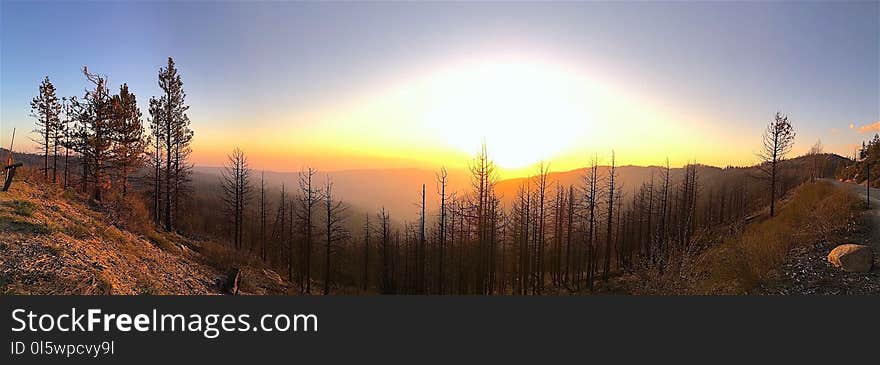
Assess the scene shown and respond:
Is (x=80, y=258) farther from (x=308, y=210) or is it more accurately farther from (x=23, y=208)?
(x=308, y=210)

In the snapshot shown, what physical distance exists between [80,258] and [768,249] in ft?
75.2

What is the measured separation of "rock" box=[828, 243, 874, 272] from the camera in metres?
12.1

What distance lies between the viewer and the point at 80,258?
8.99 m

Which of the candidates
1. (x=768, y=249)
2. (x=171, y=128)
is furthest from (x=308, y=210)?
(x=768, y=249)

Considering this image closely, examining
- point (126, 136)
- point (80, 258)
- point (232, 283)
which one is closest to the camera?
point (80, 258)

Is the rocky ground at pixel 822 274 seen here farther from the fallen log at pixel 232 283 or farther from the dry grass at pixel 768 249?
the fallen log at pixel 232 283

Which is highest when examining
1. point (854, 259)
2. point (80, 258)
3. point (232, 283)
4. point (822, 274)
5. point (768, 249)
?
point (80, 258)

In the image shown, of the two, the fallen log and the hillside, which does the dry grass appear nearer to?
the fallen log

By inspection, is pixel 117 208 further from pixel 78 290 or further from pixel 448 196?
pixel 448 196

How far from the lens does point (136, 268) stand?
10.6m

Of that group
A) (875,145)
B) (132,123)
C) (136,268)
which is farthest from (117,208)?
(875,145)

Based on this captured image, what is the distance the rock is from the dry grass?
5.61ft

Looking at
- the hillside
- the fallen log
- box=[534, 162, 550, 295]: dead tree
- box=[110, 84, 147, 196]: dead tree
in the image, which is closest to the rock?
box=[534, 162, 550, 295]: dead tree

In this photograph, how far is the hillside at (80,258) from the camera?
7.57 metres
